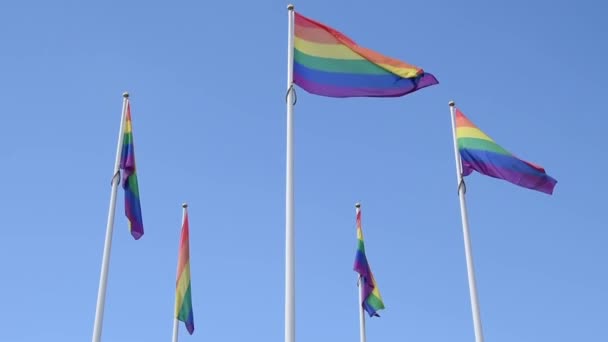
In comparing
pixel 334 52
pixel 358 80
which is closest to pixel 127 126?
pixel 334 52

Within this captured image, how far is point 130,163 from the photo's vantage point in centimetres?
1988

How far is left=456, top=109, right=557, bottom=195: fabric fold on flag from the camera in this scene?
18.5m

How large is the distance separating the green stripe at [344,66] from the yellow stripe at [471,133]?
13.6 ft

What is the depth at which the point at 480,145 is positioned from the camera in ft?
63.8

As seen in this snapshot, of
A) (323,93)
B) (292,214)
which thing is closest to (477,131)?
(323,93)

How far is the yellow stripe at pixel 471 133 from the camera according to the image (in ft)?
64.3

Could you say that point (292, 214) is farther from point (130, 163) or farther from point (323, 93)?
point (130, 163)

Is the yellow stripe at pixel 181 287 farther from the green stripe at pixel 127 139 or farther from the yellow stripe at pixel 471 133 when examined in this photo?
the yellow stripe at pixel 471 133

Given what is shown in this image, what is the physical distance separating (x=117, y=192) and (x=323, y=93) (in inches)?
250

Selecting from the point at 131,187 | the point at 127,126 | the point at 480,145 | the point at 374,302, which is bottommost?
the point at 374,302

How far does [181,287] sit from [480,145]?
33.8ft

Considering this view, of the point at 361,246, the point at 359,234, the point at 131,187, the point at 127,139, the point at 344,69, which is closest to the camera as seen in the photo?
the point at 344,69

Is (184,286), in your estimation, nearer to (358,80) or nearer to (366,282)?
(366,282)

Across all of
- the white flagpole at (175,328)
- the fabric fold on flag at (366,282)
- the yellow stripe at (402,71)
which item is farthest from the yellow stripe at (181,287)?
the yellow stripe at (402,71)
